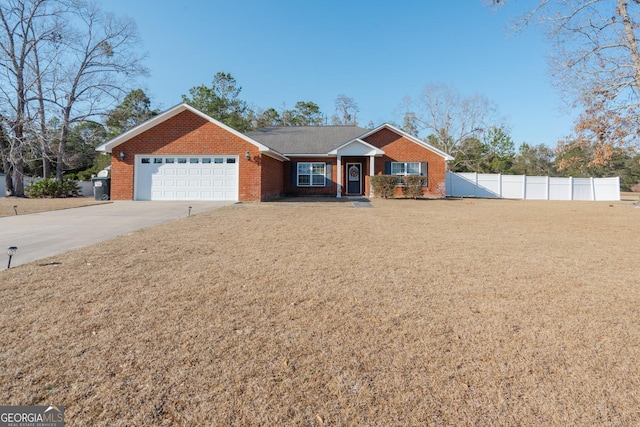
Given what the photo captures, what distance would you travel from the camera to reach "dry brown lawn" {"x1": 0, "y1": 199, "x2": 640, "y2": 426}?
1.99 meters

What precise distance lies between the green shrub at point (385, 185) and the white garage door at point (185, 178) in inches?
317

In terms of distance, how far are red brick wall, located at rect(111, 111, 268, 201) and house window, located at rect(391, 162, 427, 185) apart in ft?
31.0

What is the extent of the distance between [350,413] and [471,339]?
1390 mm

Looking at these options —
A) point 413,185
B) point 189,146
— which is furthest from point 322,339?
point 413,185

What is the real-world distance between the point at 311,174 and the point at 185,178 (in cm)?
817

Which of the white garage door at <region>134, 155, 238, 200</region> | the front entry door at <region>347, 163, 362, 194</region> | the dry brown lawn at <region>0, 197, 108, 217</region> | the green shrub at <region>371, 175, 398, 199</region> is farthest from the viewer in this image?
the front entry door at <region>347, 163, 362, 194</region>

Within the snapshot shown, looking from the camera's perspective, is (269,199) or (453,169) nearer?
(269,199)

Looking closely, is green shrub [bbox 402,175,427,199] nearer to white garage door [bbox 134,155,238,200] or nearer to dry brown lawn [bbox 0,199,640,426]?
white garage door [bbox 134,155,238,200]

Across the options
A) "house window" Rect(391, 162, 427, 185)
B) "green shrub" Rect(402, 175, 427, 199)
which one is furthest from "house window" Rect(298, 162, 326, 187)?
"green shrub" Rect(402, 175, 427, 199)

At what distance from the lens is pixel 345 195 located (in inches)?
840

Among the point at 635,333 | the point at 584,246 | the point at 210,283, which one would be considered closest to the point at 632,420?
the point at 635,333

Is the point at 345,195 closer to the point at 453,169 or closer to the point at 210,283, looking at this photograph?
the point at 210,283

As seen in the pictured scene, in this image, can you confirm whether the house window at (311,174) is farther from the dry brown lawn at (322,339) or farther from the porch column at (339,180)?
the dry brown lawn at (322,339)

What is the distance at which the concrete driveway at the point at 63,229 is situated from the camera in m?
5.59
